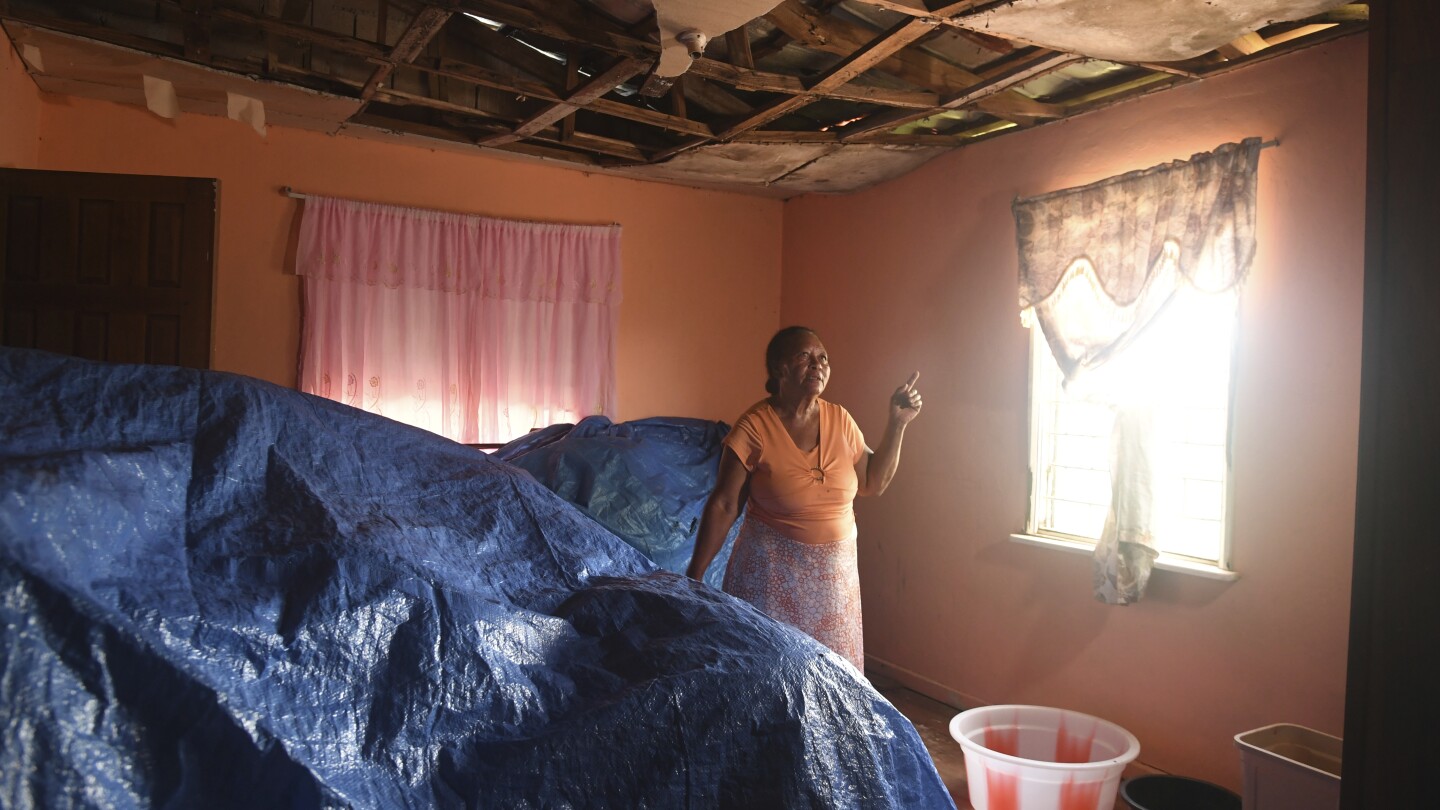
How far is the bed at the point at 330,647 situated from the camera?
3.57ft

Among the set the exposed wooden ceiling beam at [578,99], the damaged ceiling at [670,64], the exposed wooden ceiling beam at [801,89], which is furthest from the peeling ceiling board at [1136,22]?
the exposed wooden ceiling beam at [578,99]

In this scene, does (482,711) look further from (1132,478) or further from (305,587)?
(1132,478)

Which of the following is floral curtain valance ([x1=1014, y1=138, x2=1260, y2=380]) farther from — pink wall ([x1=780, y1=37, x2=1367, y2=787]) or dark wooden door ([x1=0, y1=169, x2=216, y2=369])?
dark wooden door ([x1=0, y1=169, x2=216, y2=369])

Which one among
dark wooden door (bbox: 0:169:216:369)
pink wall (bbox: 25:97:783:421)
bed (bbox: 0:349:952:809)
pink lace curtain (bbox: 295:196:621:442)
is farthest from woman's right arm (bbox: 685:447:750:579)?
pink wall (bbox: 25:97:783:421)

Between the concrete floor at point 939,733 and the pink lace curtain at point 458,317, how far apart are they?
205cm

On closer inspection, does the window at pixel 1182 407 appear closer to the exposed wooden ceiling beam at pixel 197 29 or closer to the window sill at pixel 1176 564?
the window sill at pixel 1176 564

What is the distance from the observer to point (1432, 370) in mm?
962

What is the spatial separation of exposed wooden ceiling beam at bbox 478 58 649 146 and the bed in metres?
1.89

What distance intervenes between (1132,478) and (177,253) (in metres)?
3.48

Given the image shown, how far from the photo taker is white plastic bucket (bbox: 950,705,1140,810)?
8.64 feet

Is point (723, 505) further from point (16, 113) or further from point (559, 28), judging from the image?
point (16, 113)

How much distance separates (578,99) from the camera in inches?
137

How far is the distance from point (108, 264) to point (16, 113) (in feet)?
2.32

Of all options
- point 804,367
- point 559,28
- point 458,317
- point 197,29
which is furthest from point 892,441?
point 197,29
